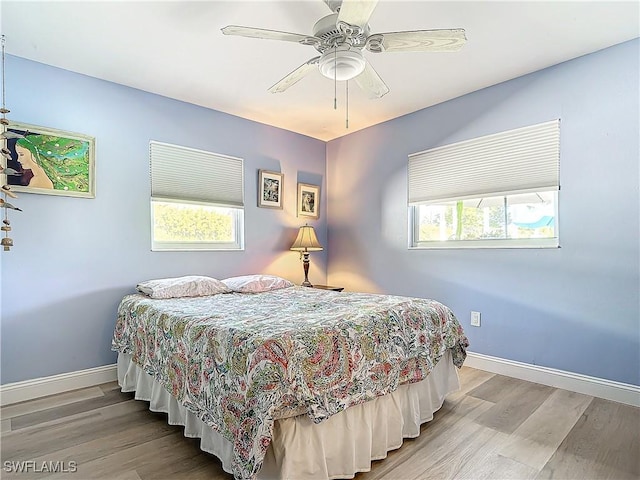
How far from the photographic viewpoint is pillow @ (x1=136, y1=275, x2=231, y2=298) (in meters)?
2.74

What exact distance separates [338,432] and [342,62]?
6.00 feet

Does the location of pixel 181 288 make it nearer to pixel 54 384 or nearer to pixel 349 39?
pixel 54 384

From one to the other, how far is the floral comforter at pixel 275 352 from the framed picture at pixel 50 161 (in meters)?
1.08

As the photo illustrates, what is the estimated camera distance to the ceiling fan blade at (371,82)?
2107mm

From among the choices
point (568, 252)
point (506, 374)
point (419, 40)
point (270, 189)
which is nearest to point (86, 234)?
point (270, 189)

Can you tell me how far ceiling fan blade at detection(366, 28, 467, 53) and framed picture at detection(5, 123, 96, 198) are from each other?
233cm

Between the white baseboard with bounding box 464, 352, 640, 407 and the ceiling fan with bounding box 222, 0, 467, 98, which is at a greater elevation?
the ceiling fan with bounding box 222, 0, 467, 98

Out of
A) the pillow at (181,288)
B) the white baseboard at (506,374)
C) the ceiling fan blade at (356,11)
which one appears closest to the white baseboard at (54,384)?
the white baseboard at (506,374)

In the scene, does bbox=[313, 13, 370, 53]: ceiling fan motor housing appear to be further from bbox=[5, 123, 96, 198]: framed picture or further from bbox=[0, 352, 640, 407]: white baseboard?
bbox=[0, 352, 640, 407]: white baseboard

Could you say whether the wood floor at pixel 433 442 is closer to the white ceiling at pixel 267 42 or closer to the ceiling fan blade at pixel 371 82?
the ceiling fan blade at pixel 371 82

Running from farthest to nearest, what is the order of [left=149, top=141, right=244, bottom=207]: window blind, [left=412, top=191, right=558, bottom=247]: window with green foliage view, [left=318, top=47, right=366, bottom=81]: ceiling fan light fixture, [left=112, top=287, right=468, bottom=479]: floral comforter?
[left=149, top=141, right=244, bottom=207]: window blind, [left=412, top=191, right=558, bottom=247]: window with green foliage view, [left=318, top=47, right=366, bottom=81]: ceiling fan light fixture, [left=112, top=287, right=468, bottom=479]: floral comforter

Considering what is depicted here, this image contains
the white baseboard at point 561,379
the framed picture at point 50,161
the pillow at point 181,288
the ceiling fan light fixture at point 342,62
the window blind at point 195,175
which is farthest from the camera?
the window blind at point 195,175

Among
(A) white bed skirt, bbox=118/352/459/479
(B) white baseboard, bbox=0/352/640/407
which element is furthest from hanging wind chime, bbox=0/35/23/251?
(A) white bed skirt, bbox=118/352/459/479

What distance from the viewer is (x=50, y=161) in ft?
8.80
